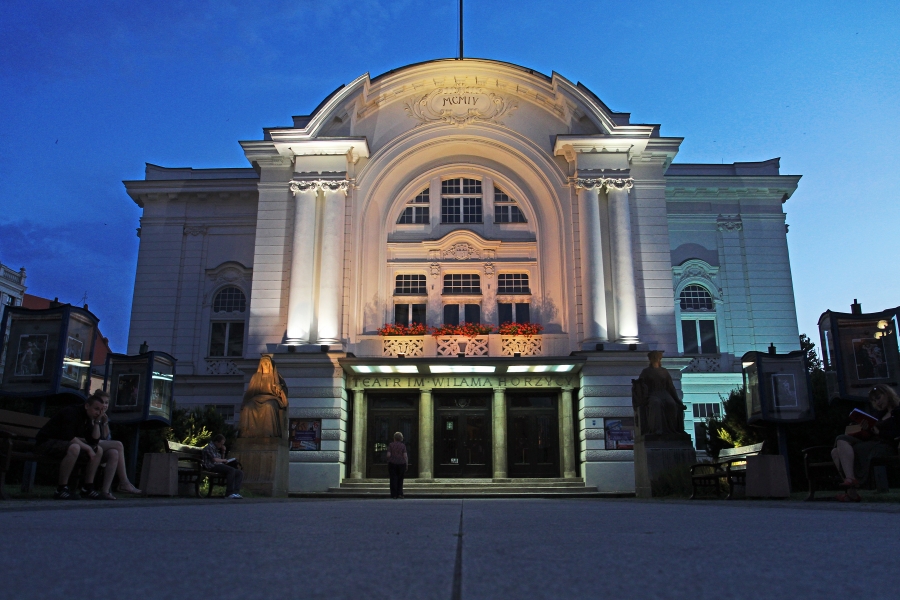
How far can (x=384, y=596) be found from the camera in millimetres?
2061

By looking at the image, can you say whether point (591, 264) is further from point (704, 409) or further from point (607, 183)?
point (704, 409)

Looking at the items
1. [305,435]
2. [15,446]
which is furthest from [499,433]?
[15,446]

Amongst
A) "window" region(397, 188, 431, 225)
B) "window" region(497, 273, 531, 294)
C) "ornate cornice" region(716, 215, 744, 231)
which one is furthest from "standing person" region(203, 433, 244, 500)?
"ornate cornice" region(716, 215, 744, 231)

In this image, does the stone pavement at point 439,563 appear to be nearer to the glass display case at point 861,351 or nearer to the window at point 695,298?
the glass display case at point 861,351

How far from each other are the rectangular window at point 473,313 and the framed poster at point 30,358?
1589 centimetres

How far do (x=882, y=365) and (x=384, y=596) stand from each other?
16.8m

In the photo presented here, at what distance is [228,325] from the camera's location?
107 ft

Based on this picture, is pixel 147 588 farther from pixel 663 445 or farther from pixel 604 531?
pixel 663 445

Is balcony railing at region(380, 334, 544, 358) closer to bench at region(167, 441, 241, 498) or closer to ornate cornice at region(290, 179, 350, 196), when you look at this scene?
ornate cornice at region(290, 179, 350, 196)

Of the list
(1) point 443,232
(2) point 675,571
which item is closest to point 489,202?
(1) point 443,232

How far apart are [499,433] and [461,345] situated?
11.1 ft

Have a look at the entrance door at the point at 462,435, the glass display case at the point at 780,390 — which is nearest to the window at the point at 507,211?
the entrance door at the point at 462,435

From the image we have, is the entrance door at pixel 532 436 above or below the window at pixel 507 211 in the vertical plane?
below

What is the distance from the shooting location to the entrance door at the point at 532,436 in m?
26.7
